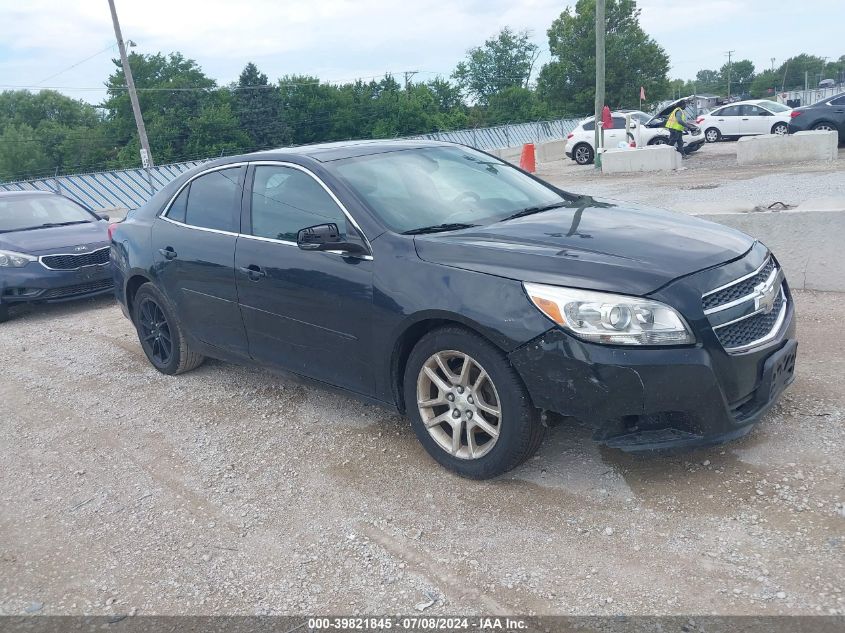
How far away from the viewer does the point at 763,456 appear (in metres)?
3.78

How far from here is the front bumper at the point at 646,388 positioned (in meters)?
3.23

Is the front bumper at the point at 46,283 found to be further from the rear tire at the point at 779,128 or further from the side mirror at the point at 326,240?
the rear tire at the point at 779,128

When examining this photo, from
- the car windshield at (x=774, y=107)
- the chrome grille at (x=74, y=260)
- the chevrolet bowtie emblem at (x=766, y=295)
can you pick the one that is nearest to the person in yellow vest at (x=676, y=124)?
the car windshield at (x=774, y=107)

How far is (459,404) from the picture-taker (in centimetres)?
374

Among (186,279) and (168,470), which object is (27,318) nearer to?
(186,279)

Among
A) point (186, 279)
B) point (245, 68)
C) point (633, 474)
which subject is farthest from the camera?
point (245, 68)

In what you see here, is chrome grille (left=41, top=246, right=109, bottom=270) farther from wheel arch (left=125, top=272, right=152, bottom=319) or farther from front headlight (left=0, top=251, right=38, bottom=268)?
wheel arch (left=125, top=272, right=152, bottom=319)

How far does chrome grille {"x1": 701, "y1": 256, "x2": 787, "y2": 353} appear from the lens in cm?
338

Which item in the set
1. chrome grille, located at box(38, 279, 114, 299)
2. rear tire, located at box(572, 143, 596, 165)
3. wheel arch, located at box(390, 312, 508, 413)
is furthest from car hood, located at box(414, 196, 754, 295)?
rear tire, located at box(572, 143, 596, 165)

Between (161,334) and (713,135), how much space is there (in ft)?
89.3

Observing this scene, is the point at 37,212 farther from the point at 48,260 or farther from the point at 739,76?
the point at 739,76

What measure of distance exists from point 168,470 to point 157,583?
1183 millimetres

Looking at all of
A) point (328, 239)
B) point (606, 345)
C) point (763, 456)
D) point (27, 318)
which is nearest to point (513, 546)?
point (606, 345)

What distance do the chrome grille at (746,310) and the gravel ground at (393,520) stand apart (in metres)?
0.65
